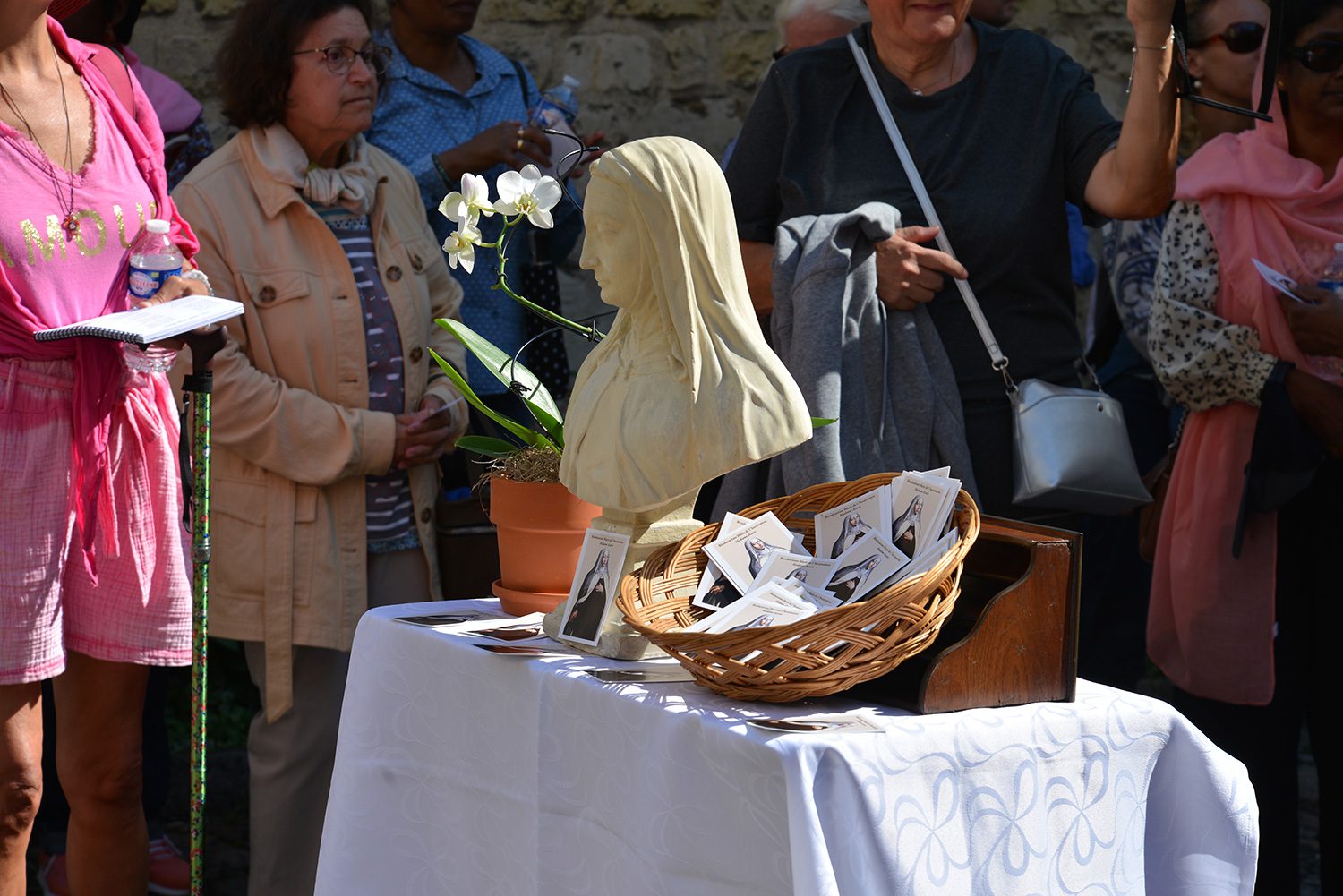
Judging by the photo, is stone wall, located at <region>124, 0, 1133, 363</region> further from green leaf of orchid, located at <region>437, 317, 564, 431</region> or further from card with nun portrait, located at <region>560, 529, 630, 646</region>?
card with nun portrait, located at <region>560, 529, 630, 646</region>

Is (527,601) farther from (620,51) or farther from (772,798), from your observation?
(620,51)

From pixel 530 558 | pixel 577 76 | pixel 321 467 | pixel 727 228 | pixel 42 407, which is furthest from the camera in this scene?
pixel 577 76

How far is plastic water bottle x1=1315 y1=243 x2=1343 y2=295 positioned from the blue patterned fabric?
1855 millimetres

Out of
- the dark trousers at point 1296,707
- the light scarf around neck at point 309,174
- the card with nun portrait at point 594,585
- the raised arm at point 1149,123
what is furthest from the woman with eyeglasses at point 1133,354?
the card with nun portrait at point 594,585

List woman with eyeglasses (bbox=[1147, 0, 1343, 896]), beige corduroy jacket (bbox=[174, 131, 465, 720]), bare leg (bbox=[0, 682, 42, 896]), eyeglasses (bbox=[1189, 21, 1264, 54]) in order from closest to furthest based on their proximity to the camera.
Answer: bare leg (bbox=[0, 682, 42, 896]) → woman with eyeglasses (bbox=[1147, 0, 1343, 896]) → beige corduroy jacket (bbox=[174, 131, 465, 720]) → eyeglasses (bbox=[1189, 21, 1264, 54])

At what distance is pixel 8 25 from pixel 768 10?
2897 mm

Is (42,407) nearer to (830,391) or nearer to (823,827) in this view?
(830,391)

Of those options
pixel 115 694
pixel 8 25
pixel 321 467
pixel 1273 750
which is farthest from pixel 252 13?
pixel 1273 750

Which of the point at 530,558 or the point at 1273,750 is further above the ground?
the point at 530,558

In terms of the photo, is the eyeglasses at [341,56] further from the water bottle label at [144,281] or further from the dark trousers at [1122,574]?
the dark trousers at [1122,574]

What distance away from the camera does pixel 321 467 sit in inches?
130

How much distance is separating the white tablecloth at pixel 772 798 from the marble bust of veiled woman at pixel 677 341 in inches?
11.8

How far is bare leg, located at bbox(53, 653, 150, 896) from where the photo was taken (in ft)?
9.14

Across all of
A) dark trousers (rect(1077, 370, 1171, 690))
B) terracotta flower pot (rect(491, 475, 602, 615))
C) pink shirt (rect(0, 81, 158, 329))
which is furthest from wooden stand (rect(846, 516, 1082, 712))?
dark trousers (rect(1077, 370, 1171, 690))
